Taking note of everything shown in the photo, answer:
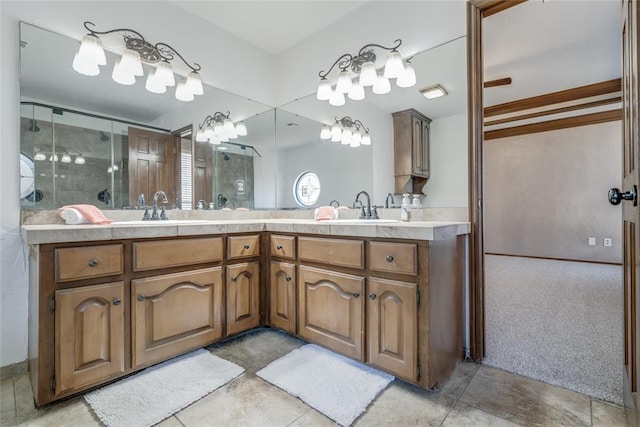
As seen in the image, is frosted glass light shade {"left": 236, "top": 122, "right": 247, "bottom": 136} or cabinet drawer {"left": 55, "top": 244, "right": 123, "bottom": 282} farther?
frosted glass light shade {"left": 236, "top": 122, "right": 247, "bottom": 136}

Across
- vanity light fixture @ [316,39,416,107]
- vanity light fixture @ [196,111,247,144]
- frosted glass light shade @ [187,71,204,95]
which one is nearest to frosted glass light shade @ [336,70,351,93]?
vanity light fixture @ [316,39,416,107]

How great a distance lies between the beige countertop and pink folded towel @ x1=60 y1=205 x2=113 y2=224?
11 centimetres

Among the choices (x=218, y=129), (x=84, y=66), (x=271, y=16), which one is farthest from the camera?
(x=218, y=129)

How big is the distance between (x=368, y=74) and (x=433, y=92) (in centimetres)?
52

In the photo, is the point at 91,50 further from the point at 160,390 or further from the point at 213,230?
the point at 160,390

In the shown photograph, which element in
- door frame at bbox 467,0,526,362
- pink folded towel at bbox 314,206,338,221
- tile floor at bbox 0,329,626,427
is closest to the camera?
tile floor at bbox 0,329,626,427

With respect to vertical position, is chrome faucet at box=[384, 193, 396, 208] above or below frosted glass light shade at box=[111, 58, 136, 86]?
below

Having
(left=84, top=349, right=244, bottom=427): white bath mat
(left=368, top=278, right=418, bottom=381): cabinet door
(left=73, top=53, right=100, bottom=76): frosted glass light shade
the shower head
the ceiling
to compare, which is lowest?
(left=84, top=349, right=244, bottom=427): white bath mat

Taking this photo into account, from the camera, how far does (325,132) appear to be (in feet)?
8.59

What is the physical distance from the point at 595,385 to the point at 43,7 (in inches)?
143

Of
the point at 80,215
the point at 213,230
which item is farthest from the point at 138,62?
the point at 213,230

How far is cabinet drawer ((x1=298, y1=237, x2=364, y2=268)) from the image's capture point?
1.61 metres

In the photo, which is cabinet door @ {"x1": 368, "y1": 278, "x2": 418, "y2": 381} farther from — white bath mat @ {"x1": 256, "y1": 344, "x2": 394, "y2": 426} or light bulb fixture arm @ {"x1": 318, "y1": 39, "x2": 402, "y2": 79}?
light bulb fixture arm @ {"x1": 318, "y1": 39, "x2": 402, "y2": 79}

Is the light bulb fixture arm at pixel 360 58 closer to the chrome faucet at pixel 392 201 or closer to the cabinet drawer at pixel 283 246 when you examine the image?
the chrome faucet at pixel 392 201
